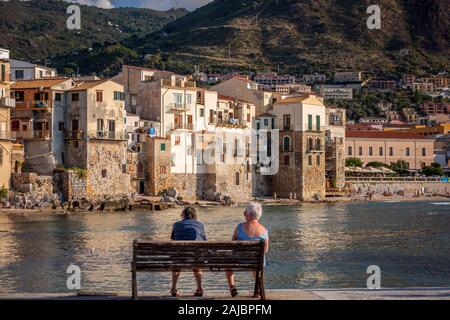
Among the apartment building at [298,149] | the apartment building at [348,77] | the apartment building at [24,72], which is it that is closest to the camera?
the apartment building at [298,149]

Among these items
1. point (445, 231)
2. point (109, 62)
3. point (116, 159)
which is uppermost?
point (109, 62)

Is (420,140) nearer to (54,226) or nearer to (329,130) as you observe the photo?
(329,130)

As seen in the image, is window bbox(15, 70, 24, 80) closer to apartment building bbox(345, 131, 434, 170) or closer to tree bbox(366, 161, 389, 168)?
apartment building bbox(345, 131, 434, 170)

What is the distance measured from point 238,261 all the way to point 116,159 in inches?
2067

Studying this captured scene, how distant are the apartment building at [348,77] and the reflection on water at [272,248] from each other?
419ft

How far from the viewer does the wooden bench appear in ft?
47.1

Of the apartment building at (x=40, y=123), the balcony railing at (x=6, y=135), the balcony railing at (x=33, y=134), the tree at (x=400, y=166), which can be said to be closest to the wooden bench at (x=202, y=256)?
the balcony railing at (x=6, y=135)

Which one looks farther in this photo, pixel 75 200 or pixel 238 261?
pixel 75 200

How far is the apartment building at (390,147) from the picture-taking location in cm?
11419

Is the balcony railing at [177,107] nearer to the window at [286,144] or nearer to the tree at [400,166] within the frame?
the window at [286,144]

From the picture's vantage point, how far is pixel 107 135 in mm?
65375

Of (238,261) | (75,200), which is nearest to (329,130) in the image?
(75,200)

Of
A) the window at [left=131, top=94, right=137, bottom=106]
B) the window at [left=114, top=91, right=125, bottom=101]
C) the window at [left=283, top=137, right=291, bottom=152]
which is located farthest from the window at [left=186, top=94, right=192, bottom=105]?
the window at [left=283, top=137, right=291, bottom=152]
